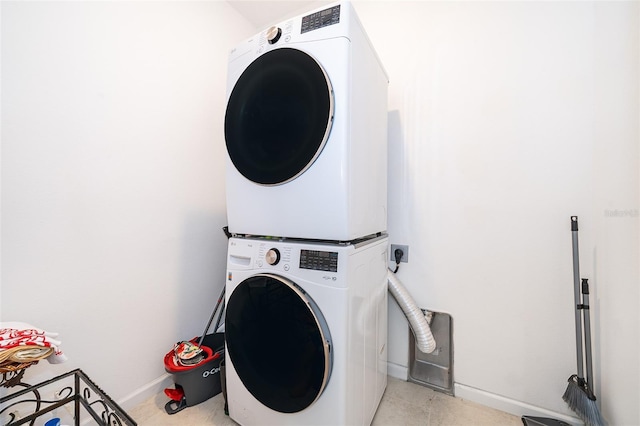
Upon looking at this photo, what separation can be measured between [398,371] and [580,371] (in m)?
0.94

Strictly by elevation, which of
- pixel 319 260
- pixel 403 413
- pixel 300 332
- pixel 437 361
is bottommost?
pixel 403 413

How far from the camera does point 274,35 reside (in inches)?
45.7

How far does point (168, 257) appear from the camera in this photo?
1638mm

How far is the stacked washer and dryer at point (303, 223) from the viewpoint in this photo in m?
1.00

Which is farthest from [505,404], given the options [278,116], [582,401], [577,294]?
[278,116]

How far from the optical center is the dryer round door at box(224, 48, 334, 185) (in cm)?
103

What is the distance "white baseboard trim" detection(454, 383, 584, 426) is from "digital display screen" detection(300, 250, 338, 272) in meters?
1.29

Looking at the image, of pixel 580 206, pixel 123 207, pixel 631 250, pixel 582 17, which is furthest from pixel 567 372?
pixel 123 207

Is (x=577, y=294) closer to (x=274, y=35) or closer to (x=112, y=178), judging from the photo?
(x=274, y=35)

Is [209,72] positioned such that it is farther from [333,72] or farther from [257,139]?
[333,72]

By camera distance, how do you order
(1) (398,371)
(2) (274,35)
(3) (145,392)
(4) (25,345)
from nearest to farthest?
(4) (25,345) → (2) (274,35) → (3) (145,392) → (1) (398,371)

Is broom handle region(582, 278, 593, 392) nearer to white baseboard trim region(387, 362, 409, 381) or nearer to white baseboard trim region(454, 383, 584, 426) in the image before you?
white baseboard trim region(454, 383, 584, 426)

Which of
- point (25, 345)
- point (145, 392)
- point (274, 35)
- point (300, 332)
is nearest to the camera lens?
point (25, 345)

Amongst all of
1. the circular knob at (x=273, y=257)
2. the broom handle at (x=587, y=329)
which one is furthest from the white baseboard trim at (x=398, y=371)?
the circular knob at (x=273, y=257)
